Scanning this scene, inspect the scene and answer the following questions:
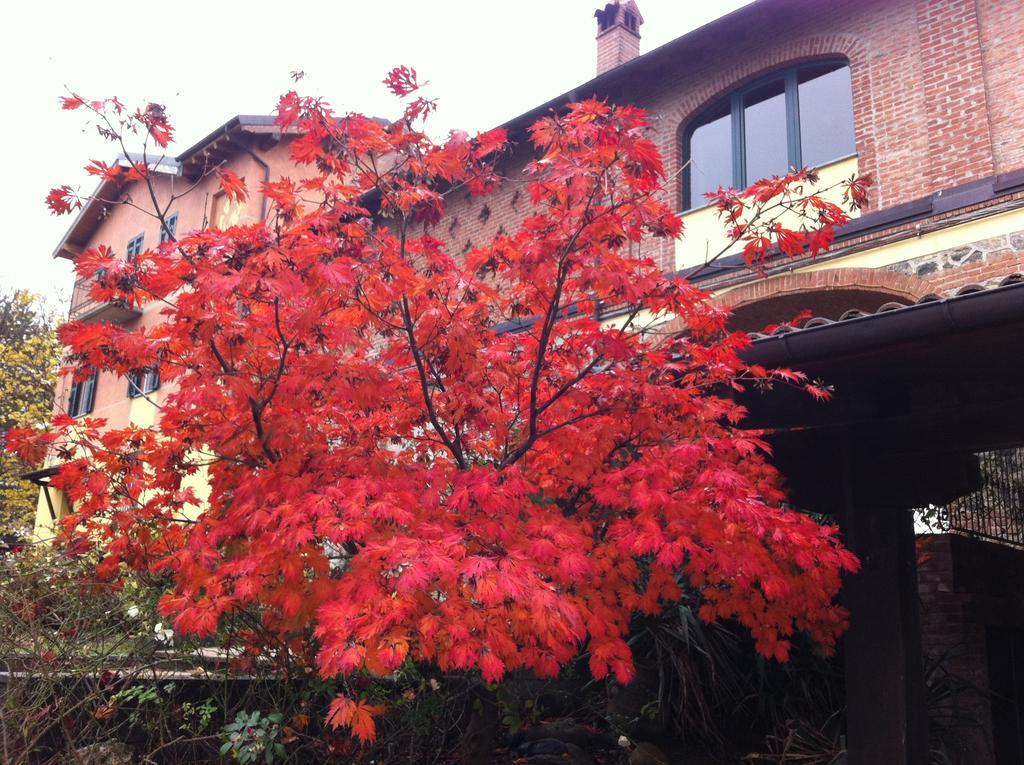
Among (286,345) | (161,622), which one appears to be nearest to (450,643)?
(286,345)

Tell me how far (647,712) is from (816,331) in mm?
3954

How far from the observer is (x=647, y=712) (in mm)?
7066

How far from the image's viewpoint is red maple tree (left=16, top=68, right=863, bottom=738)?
4.01 metres

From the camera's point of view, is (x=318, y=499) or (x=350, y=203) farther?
(x=350, y=203)

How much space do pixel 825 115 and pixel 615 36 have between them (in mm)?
5333

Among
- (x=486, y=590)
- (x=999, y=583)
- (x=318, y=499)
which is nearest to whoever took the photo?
(x=486, y=590)

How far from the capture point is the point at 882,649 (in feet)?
16.7

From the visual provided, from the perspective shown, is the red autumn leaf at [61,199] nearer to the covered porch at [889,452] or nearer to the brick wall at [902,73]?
the covered porch at [889,452]

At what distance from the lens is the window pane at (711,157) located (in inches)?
440

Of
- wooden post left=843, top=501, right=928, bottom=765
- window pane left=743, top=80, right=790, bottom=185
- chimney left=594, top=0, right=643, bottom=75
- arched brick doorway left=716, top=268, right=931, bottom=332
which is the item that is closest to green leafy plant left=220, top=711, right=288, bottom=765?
wooden post left=843, top=501, right=928, bottom=765

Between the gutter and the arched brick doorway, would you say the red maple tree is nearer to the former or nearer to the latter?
the gutter

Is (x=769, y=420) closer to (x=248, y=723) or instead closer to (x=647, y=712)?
(x=647, y=712)

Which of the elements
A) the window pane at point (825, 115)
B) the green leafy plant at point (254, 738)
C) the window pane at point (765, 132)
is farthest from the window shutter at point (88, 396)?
the window pane at point (825, 115)

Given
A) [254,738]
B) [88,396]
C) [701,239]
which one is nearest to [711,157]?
[701,239]
